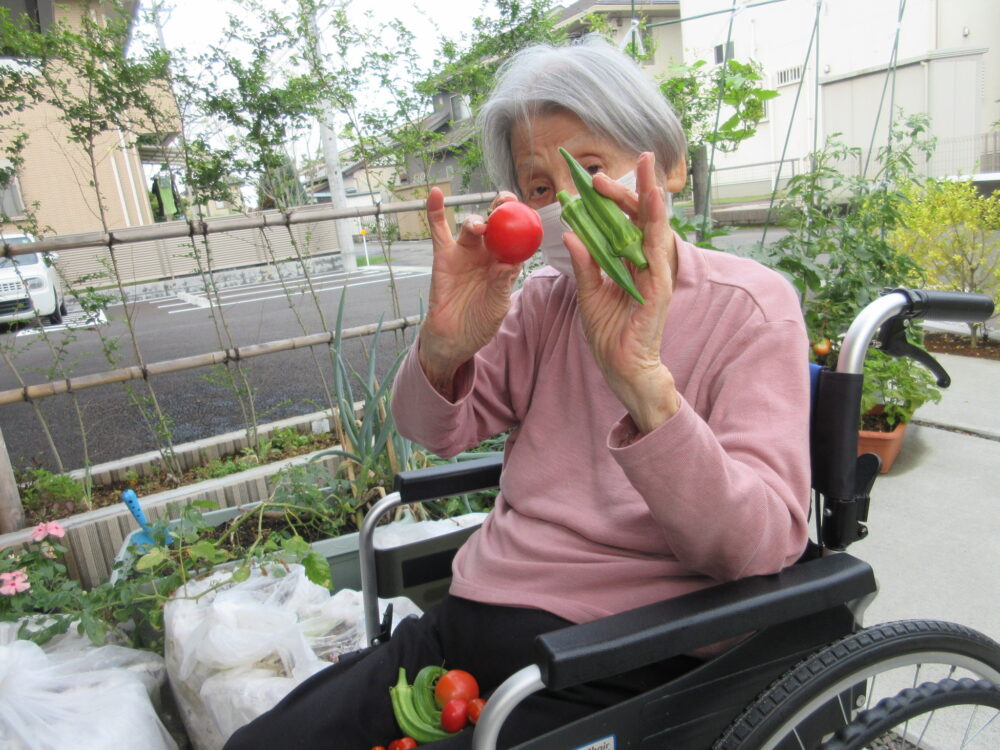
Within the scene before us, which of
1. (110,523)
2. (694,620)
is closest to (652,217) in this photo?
(694,620)

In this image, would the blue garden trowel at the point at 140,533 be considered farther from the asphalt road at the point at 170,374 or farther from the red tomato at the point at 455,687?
the red tomato at the point at 455,687

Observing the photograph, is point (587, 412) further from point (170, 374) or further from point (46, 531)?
point (170, 374)

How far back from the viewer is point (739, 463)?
0.90 metres

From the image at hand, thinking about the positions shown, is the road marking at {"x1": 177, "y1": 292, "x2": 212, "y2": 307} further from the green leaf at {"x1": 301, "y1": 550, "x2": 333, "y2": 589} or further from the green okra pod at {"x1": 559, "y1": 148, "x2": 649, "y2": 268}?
the green okra pod at {"x1": 559, "y1": 148, "x2": 649, "y2": 268}

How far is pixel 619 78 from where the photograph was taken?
112cm

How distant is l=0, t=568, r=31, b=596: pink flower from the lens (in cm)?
175

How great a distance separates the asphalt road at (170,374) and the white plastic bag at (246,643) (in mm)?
1069

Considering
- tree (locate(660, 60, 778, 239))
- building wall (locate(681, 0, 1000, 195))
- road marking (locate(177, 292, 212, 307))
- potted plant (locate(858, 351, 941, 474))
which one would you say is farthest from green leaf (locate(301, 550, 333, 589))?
road marking (locate(177, 292, 212, 307))

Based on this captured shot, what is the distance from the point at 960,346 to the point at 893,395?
200 centimetres

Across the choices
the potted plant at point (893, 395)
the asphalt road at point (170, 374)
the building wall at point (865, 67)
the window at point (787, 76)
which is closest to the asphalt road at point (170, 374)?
the asphalt road at point (170, 374)

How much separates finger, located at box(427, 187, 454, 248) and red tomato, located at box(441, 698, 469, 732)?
68cm

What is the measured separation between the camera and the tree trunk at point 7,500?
2.35 meters

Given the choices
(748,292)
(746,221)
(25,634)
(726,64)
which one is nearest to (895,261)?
(726,64)

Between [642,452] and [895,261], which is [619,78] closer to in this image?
[642,452]
